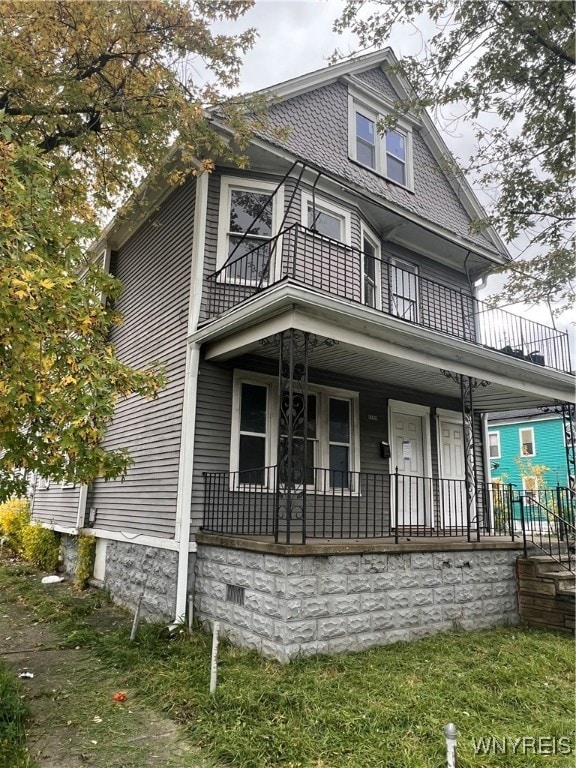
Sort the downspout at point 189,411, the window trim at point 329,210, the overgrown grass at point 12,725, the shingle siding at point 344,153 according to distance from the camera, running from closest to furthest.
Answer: the overgrown grass at point 12,725 → the downspout at point 189,411 → the window trim at point 329,210 → the shingle siding at point 344,153

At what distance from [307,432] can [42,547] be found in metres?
7.53

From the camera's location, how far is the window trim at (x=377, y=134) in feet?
34.3

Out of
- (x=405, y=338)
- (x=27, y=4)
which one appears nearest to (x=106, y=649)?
(x=405, y=338)

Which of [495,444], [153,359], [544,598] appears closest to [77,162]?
[153,359]

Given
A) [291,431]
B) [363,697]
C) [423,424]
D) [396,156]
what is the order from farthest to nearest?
[396,156] < [423,424] < [291,431] < [363,697]

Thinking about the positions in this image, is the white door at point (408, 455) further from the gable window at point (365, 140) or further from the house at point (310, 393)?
the gable window at point (365, 140)

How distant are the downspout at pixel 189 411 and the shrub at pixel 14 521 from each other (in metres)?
8.59

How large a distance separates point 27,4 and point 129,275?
15.3 ft

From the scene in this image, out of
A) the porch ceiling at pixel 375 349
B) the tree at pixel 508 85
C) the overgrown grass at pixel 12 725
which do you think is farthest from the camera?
the tree at pixel 508 85

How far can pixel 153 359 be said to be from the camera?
8.97 metres

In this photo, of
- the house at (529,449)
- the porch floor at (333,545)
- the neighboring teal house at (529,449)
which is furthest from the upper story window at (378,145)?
the neighboring teal house at (529,449)

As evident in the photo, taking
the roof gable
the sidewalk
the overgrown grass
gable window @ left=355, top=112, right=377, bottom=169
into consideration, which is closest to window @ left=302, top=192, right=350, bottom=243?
the roof gable

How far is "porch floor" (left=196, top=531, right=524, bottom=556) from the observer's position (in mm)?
5582

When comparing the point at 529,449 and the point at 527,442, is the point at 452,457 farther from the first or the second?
the point at 527,442
